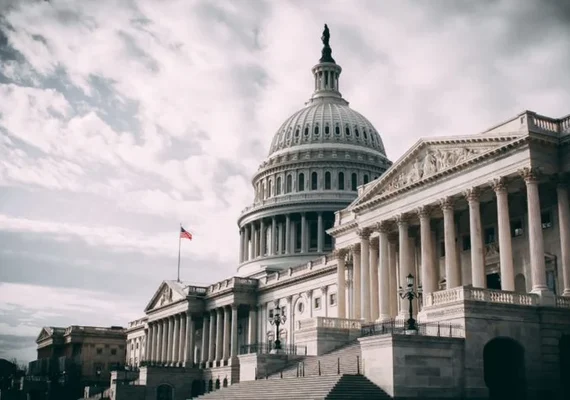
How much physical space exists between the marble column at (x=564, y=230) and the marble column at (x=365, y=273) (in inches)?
790

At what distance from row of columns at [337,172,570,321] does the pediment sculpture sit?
2.52m

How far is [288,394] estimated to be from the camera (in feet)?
155

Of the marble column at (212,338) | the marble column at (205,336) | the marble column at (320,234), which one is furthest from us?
the marble column at (320,234)

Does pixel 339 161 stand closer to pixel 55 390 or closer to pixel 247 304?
pixel 247 304

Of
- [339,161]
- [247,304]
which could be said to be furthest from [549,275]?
[339,161]

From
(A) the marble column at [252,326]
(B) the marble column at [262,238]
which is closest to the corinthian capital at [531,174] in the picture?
(A) the marble column at [252,326]

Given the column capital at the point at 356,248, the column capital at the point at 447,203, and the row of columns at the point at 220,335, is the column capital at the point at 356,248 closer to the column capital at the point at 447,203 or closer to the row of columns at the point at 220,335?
the column capital at the point at 447,203

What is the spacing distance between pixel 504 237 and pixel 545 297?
5.24m

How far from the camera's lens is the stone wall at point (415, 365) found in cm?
4316

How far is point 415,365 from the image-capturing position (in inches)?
1721

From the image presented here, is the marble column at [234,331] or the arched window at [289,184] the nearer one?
the marble column at [234,331]

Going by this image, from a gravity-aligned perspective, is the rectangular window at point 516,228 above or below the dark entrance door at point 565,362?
above

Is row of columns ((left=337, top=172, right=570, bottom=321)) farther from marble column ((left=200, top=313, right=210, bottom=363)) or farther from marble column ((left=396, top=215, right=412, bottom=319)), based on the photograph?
marble column ((left=200, top=313, right=210, bottom=363))

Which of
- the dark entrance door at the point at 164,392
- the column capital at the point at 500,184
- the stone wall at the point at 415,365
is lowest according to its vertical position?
the dark entrance door at the point at 164,392
